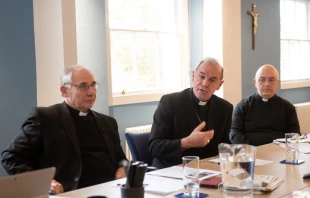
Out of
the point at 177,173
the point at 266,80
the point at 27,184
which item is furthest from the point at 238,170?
the point at 266,80

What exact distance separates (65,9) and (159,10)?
1747 millimetres

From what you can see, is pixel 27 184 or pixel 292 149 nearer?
pixel 27 184

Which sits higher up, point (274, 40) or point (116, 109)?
point (274, 40)

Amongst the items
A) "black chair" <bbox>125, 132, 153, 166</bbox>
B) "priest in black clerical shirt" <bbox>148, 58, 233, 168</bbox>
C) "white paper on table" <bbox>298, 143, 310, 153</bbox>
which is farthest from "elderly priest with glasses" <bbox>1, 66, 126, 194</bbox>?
"white paper on table" <bbox>298, 143, 310, 153</bbox>

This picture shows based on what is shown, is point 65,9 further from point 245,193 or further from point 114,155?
point 245,193

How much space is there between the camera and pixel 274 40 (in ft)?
19.8

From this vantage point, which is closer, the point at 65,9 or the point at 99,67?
the point at 65,9

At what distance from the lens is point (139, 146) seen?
296cm

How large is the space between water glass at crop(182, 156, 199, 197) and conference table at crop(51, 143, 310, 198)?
6 centimetres

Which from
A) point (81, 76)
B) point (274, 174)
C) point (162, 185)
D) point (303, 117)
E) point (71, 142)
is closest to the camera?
point (162, 185)

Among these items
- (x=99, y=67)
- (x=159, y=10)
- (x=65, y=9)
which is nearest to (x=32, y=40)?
(x=65, y=9)

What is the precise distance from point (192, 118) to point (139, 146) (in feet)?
1.31

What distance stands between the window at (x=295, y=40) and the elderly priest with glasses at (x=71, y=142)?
4575mm

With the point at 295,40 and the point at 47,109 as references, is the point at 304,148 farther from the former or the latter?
the point at 295,40
